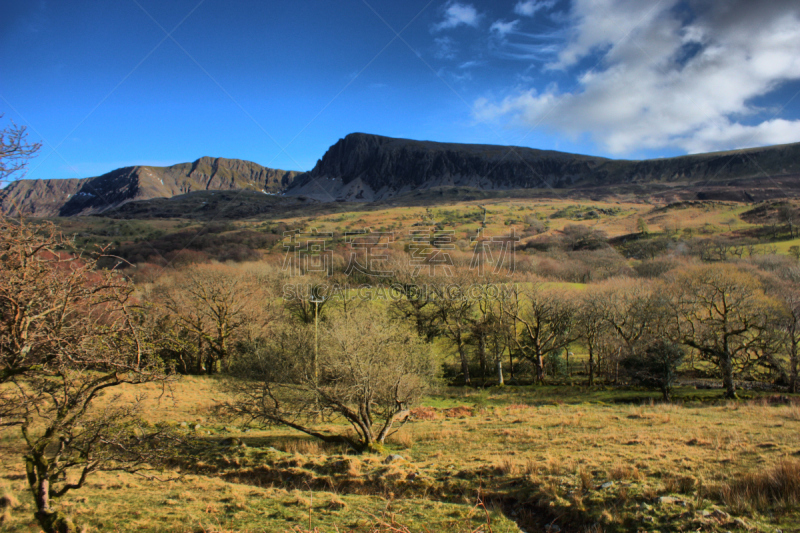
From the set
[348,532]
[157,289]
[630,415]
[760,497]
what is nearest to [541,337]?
[630,415]

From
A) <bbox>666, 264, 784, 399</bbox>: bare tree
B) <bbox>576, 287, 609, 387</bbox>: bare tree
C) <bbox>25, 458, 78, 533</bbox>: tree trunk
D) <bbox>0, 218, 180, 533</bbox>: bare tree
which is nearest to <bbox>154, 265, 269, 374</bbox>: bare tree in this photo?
<bbox>25, 458, 78, 533</bbox>: tree trunk

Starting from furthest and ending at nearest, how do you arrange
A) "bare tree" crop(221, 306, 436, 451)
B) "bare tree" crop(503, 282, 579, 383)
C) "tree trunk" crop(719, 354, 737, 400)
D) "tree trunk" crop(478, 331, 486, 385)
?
"tree trunk" crop(478, 331, 486, 385)
"bare tree" crop(503, 282, 579, 383)
"tree trunk" crop(719, 354, 737, 400)
"bare tree" crop(221, 306, 436, 451)

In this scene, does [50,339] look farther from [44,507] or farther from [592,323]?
[592,323]

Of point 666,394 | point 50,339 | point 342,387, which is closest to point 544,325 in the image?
point 666,394

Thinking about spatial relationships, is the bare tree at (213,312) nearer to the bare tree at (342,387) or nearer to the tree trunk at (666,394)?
→ the bare tree at (342,387)

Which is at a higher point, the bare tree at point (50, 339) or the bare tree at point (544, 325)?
the bare tree at point (50, 339)

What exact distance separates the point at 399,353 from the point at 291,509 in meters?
11.8

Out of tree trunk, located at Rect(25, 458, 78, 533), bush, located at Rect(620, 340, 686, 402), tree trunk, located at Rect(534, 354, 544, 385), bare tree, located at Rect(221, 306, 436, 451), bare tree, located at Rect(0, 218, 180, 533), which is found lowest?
tree trunk, located at Rect(534, 354, 544, 385)

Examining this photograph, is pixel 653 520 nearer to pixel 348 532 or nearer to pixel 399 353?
pixel 348 532

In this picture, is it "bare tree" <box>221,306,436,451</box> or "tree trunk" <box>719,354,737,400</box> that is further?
"tree trunk" <box>719,354,737,400</box>

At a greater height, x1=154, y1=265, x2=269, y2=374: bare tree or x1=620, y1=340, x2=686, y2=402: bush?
x1=154, y1=265, x2=269, y2=374: bare tree

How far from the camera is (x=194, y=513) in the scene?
958 cm

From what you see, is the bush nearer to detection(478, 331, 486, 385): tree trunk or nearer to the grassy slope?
the grassy slope

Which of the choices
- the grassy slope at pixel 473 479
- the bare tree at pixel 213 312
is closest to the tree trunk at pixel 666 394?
the grassy slope at pixel 473 479
